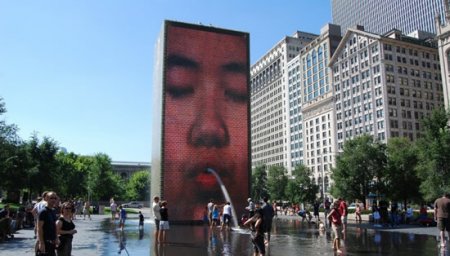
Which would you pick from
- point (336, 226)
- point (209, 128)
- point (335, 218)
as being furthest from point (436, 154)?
point (336, 226)

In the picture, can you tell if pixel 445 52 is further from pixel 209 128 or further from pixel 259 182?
pixel 259 182

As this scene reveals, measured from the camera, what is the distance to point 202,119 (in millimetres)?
41000

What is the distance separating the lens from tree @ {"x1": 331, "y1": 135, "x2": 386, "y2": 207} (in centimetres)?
5528

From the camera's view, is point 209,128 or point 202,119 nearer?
point 202,119

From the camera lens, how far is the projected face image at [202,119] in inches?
1548

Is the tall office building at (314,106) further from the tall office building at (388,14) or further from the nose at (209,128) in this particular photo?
the nose at (209,128)

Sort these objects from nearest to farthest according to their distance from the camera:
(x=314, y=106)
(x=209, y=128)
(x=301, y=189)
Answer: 1. (x=209, y=128)
2. (x=301, y=189)
3. (x=314, y=106)

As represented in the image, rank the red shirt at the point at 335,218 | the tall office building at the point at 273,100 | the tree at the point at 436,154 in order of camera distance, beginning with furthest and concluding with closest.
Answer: the tall office building at the point at 273,100
the tree at the point at 436,154
the red shirt at the point at 335,218

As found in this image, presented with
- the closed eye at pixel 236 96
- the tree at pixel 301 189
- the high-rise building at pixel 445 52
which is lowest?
the tree at pixel 301 189

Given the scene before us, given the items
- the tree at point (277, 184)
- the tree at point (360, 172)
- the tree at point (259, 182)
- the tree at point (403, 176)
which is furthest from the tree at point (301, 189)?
the tree at point (403, 176)

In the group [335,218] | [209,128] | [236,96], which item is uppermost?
[236,96]

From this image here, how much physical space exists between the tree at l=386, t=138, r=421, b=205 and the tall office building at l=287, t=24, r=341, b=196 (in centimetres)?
6327

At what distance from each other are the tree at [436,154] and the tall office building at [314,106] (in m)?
78.9

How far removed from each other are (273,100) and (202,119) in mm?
119873
